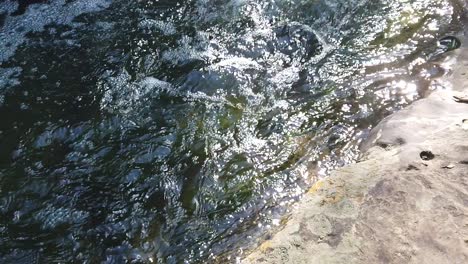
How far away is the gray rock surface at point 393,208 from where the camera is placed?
9.36 feet

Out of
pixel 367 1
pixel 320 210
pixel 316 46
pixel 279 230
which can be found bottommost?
pixel 279 230

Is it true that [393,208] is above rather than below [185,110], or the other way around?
above

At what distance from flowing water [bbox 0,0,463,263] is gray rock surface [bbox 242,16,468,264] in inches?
16.7

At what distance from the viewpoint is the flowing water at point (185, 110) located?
3.94 meters

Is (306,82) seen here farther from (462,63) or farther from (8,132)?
(8,132)

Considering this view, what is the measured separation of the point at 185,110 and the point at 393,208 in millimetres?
2697

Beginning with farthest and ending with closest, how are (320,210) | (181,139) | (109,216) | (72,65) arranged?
(72,65)
(181,139)
(109,216)
(320,210)

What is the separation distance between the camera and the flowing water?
12.9 ft

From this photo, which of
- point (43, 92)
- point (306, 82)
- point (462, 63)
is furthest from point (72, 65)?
point (462, 63)

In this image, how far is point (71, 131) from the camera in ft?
16.2

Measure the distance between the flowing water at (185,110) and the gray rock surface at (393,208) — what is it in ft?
1.39

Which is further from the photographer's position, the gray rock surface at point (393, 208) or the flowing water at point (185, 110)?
the flowing water at point (185, 110)

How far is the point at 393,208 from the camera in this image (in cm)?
315

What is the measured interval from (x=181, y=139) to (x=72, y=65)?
2279 millimetres
